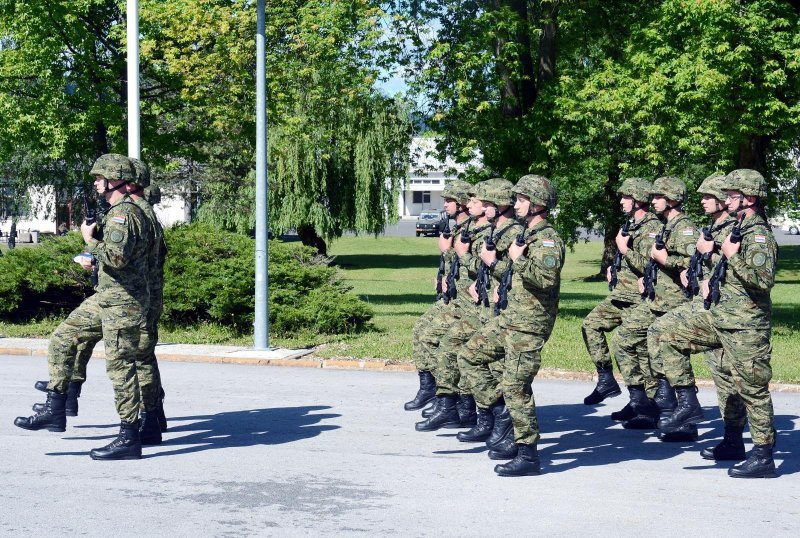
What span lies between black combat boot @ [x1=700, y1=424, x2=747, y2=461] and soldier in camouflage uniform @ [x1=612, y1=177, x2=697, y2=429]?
3.37ft

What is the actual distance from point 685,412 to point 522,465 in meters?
1.98

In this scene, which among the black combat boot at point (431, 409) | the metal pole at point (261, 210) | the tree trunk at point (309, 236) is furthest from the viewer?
the tree trunk at point (309, 236)

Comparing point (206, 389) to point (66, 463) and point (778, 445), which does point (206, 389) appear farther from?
point (778, 445)

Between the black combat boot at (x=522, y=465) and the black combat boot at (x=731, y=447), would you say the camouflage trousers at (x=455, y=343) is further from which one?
the black combat boot at (x=731, y=447)

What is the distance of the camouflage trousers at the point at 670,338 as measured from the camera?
8.80 m

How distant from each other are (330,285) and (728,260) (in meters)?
9.15

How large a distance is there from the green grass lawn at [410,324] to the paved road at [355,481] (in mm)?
2861

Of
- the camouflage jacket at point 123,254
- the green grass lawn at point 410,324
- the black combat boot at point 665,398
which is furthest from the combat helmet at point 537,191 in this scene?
the green grass lawn at point 410,324

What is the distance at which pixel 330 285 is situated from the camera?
640 inches

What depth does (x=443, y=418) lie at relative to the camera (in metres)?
9.49

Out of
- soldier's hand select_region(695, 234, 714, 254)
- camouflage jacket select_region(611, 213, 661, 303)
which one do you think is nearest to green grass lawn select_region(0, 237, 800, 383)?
camouflage jacket select_region(611, 213, 661, 303)

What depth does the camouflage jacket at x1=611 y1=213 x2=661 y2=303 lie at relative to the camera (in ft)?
32.2

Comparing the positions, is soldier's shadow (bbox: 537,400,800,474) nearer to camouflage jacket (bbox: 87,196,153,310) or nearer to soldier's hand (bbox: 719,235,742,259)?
soldier's hand (bbox: 719,235,742,259)

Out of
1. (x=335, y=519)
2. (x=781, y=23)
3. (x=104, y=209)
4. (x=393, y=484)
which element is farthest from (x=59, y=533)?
(x=781, y=23)
